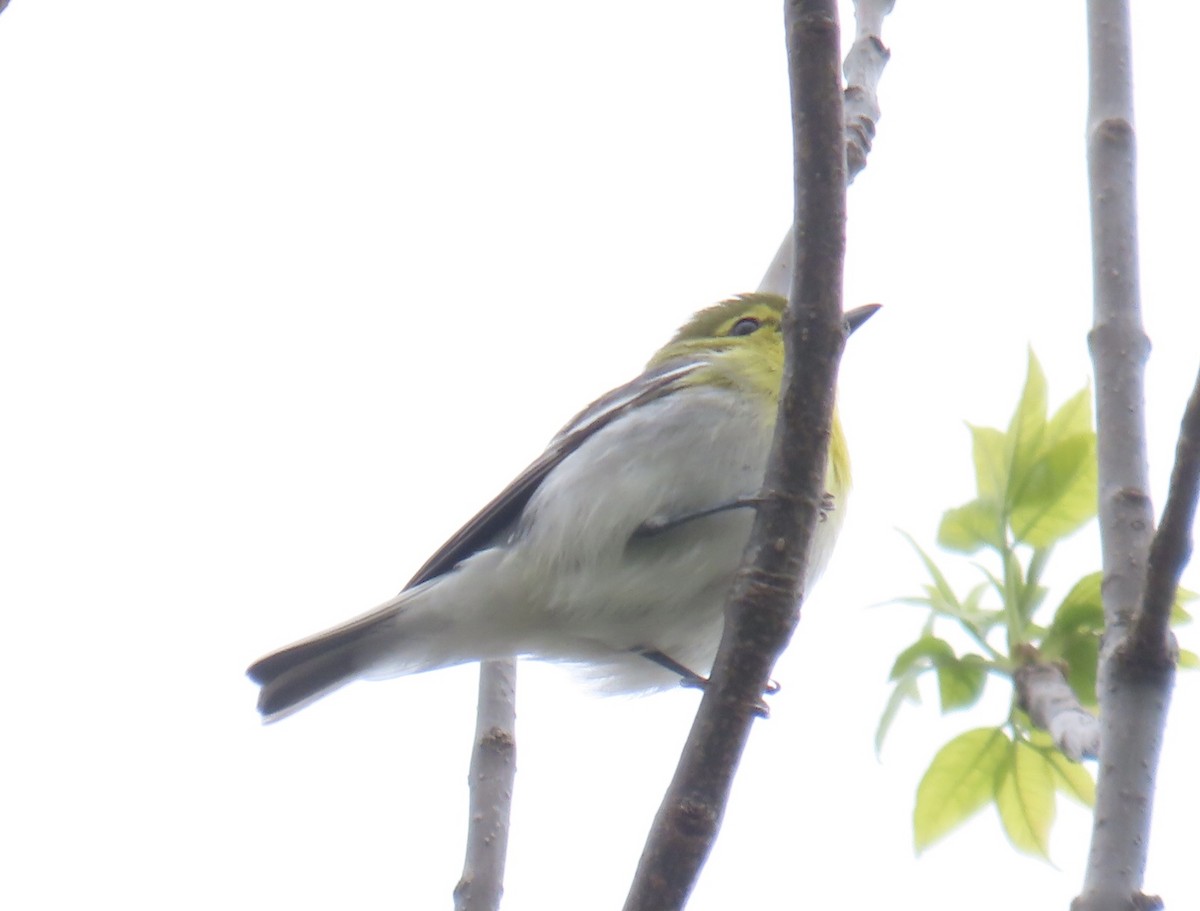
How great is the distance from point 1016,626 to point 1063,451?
0.36 m

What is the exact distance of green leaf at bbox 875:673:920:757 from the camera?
9.08 ft

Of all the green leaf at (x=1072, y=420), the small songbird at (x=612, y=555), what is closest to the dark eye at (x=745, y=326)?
the small songbird at (x=612, y=555)

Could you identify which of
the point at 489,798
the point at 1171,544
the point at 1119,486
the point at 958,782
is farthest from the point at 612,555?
the point at 1171,544

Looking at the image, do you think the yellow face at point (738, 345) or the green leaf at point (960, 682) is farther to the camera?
the yellow face at point (738, 345)

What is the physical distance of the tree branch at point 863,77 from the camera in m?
3.30

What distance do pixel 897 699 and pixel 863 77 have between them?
152cm

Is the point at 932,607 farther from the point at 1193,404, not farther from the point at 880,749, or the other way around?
the point at 1193,404

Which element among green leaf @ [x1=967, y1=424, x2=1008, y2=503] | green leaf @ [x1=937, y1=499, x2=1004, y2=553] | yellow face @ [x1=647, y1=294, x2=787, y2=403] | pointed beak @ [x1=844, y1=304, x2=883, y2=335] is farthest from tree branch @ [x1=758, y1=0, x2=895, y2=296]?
green leaf @ [x1=937, y1=499, x2=1004, y2=553]

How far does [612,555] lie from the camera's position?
141 inches

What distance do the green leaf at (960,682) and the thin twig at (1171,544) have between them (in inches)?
41.0

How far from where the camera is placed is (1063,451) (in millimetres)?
2729

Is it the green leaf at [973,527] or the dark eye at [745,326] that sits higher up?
the dark eye at [745,326]

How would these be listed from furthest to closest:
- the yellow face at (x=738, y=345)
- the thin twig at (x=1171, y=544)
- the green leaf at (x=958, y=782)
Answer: the yellow face at (x=738, y=345) → the green leaf at (x=958, y=782) → the thin twig at (x=1171, y=544)

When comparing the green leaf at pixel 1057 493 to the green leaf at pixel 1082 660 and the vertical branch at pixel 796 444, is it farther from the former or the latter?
the vertical branch at pixel 796 444
